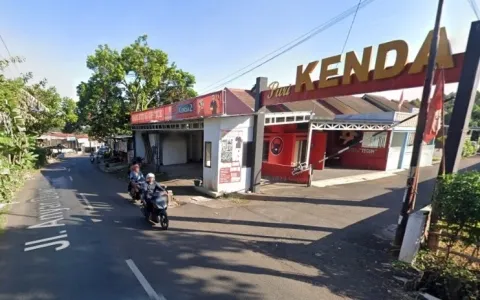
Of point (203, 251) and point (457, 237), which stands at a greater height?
point (457, 237)

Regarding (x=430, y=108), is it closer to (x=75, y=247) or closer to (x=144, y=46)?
(x=75, y=247)

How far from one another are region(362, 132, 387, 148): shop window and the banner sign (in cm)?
1134

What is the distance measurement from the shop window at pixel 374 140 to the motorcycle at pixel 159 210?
1485cm

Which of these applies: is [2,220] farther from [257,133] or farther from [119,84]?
[119,84]

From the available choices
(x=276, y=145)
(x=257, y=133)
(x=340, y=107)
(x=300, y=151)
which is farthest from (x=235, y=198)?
(x=340, y=107)

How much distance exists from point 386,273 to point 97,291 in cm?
496

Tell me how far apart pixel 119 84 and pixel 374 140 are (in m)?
22.0

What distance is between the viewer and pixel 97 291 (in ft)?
13.0

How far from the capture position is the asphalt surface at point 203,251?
4102mm

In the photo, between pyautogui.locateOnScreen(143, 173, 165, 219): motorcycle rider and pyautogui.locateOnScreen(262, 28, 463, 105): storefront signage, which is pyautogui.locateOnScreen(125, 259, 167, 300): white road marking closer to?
pyautogui.locateOnScreen(143, 173, 165, 219): motorcycle rider

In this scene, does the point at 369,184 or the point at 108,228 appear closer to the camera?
the point at 108,228

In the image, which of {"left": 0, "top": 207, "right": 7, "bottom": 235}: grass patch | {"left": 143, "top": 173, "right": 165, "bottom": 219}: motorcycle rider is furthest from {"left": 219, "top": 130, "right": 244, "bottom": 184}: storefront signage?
{"left": 0, "top": 207, "right": 7, "bottom": 235}: grass patch

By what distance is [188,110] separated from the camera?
13.6 m

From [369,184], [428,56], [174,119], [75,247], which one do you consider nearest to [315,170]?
[369,184]
